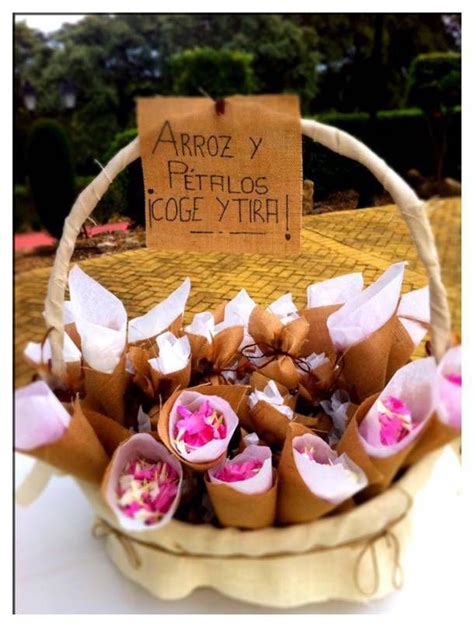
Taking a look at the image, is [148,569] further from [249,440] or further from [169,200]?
[169,200]

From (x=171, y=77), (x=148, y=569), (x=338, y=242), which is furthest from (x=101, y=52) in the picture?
(x=148, y=569)

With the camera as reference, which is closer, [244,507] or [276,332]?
[244,507]

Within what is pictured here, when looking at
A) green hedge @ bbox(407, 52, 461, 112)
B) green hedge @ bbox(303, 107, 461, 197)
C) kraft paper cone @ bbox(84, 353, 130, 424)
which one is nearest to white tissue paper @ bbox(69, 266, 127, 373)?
kraft paper cone @ bbox(84, 353, 130, 424)

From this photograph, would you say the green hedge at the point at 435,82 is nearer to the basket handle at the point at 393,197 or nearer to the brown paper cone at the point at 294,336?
the brown paper cone at the point at 294,336

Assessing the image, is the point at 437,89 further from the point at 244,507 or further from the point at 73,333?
the point at 244,507

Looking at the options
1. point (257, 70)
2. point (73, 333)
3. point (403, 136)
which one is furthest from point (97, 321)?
point (257, 70)

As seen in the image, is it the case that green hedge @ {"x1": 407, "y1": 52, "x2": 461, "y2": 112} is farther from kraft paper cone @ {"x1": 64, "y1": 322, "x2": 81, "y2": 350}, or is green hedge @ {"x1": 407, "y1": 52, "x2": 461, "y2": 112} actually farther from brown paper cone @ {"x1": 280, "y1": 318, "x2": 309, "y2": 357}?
kraft paper cone @ {"x1": 64, "y1": 322, "x2": 81, "y2": 350}

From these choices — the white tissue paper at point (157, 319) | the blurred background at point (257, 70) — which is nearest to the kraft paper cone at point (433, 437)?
the white tissue paper at point (157, 319)
